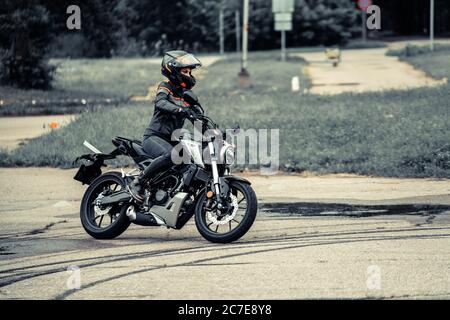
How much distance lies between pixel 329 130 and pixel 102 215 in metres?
8.84

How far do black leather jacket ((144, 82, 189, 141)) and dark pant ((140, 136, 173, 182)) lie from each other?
84mm

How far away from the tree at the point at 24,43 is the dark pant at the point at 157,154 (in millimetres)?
24045

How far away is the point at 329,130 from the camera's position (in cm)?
2022

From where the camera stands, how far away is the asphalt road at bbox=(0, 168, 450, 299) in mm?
8977

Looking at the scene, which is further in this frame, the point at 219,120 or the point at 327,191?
the point at 219,120

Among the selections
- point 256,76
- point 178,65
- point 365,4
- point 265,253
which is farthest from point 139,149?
point 365,4

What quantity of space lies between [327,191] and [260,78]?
24.4 metres

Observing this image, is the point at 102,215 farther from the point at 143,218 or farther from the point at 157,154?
the point at 157,154

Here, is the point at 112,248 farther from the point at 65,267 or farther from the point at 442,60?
the point at 442,60

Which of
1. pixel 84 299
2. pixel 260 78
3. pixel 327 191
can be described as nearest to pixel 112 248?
pixel 84 299

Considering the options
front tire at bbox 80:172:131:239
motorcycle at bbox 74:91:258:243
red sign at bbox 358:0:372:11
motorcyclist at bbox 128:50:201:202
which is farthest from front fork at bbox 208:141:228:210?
red sign at bbox 358:0:372:11

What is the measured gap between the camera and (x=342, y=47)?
63156mm

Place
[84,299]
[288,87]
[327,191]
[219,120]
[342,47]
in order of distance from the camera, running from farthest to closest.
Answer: [342,47], [288,87], [219,120], [327,191], [84,299]

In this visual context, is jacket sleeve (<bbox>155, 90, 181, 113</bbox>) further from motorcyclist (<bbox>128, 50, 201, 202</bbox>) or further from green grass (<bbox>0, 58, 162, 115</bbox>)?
green grass (<bbox>0, 58, 162, 115</bbox>)
